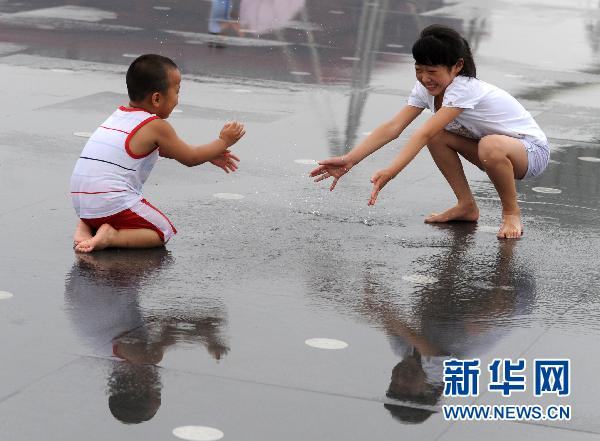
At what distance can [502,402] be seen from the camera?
151 inches

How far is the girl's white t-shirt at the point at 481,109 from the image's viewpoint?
5680mm

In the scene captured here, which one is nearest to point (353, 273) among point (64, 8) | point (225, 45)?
point (225, 45)

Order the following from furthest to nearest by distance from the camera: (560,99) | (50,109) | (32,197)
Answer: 1. (560,99)
2. (50,109)
3. (32,197)

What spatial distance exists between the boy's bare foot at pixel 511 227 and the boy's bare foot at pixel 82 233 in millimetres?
1794

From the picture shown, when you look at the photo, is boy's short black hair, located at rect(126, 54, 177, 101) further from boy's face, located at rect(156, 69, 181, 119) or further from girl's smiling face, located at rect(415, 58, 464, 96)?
girl's smiling face, located at rect(415, 58, 464, 96)

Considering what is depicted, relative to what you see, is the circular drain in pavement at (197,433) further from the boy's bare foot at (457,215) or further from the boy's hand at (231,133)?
the boy's bare foot at (457,215)

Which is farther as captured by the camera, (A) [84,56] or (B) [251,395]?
(A) [84,56]

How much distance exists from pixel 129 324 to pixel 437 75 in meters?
1.95

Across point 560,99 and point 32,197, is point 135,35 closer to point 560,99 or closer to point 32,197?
point 560,99

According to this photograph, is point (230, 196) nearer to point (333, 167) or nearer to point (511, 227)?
point (333, 167)

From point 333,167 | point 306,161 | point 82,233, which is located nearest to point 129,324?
point 82,233

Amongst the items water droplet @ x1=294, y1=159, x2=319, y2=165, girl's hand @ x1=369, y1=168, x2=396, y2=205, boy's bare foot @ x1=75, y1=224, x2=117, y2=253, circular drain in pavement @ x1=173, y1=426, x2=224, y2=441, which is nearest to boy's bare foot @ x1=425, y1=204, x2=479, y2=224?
girl's hand @ x1=369, y1=168, x2=396, y2=205

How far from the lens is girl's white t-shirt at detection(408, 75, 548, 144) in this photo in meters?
5.68

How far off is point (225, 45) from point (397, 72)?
1726 mm
